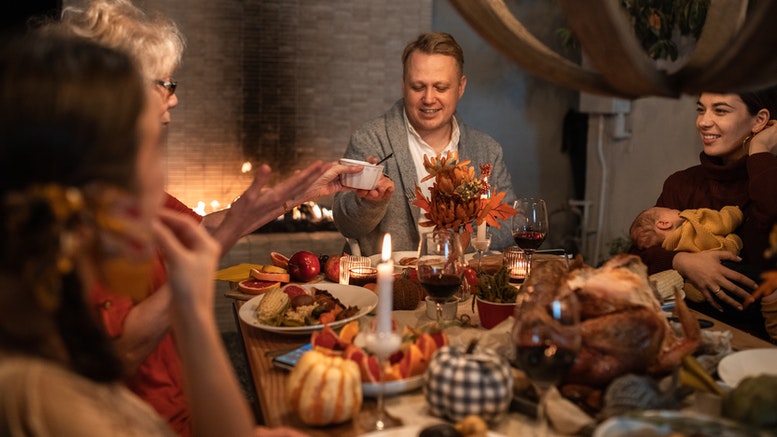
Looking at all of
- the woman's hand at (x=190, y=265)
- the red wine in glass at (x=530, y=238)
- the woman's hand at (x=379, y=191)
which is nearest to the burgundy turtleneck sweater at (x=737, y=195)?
the red wine in glass at (x=530, y=238)

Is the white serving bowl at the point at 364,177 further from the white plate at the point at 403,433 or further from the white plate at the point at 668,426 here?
the white plate at the point at 668,426

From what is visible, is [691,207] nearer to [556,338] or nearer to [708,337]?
[708,337]

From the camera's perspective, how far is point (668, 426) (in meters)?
1.09

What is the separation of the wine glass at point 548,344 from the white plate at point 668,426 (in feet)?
0.40

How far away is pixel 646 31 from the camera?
419 centimetres

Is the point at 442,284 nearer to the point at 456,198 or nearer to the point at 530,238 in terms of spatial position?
the point at 456,198

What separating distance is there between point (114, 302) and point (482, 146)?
201cm

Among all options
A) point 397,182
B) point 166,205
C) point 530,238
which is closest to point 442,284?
point 530,238

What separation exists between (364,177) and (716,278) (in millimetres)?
1170

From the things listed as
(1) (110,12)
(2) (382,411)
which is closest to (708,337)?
(2) (382,411)

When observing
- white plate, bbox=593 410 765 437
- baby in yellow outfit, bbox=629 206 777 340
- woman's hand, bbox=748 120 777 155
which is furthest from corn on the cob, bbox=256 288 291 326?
woman's hand, bbox=748 120 777 155

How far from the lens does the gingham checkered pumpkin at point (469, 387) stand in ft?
4.06

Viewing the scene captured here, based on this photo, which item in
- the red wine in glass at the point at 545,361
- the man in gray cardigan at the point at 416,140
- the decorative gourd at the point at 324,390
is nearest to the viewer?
the red wine in glass at the point at 545,361

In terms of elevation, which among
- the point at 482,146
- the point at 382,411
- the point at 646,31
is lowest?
the point at 382,411
